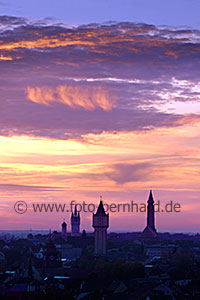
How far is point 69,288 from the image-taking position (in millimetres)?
111062

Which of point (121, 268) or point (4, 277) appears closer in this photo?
point (4, 277)

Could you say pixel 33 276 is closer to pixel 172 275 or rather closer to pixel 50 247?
pixel 172 275

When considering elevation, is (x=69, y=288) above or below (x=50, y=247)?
below

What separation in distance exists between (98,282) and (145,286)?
37.2 feet

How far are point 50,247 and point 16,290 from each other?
60.8 m

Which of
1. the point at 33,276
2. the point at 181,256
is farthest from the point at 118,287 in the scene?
the point at 181,256

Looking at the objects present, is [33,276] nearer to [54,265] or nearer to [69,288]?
[69,288]

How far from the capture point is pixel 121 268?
138m

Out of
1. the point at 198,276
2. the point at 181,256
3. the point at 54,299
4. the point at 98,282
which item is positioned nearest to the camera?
the point at 54,299

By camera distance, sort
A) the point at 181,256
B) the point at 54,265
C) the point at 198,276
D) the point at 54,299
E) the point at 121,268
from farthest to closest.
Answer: the point at 181,256, the point at 54,265, the point at 121,268, the point at 198,276, the point at 54,299

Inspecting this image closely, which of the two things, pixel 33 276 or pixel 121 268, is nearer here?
pixel 33 276

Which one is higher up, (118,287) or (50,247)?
(50,247)

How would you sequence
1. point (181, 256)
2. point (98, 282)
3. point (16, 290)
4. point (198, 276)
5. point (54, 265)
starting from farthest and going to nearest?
point (181, 256), point (54, 265), point (198, 276), point (98, 282), point (16, 290)

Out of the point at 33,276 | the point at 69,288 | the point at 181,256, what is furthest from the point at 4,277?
the point at 181,256
